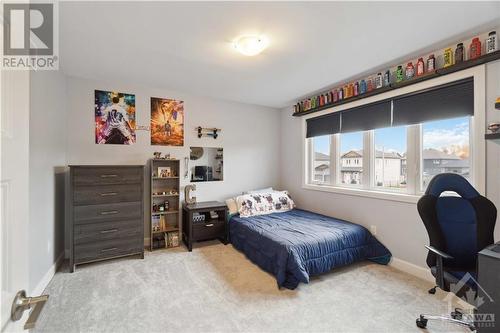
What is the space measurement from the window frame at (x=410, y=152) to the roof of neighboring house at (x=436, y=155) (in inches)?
2.7

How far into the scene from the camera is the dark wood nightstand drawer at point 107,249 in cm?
275

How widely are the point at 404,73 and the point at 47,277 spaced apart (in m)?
4.54

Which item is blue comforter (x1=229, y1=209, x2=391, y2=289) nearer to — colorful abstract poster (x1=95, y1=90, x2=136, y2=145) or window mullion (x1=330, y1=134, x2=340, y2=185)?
window mullion (x1=330, y1=134, x2=340, y2=185)

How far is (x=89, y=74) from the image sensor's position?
305 cm

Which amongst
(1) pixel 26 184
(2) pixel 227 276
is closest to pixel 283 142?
(2) pixel 227 276

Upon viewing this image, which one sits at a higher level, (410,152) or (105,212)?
(410,152)

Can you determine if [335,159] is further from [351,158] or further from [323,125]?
[323,125]

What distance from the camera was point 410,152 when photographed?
2.79m

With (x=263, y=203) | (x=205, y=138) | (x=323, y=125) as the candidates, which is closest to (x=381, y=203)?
(x=323, y=125)

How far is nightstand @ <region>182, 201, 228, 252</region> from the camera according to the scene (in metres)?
3.46

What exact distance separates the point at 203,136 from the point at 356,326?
3.26 m

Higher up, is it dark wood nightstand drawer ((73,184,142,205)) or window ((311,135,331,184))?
window ((311,135,331,184))

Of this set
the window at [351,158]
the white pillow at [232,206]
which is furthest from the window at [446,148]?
the white pillow at [232,206]

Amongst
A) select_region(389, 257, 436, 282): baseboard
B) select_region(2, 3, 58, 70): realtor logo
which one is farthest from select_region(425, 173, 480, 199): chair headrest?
select_region(2, 3, 58, 70): realtor logo
